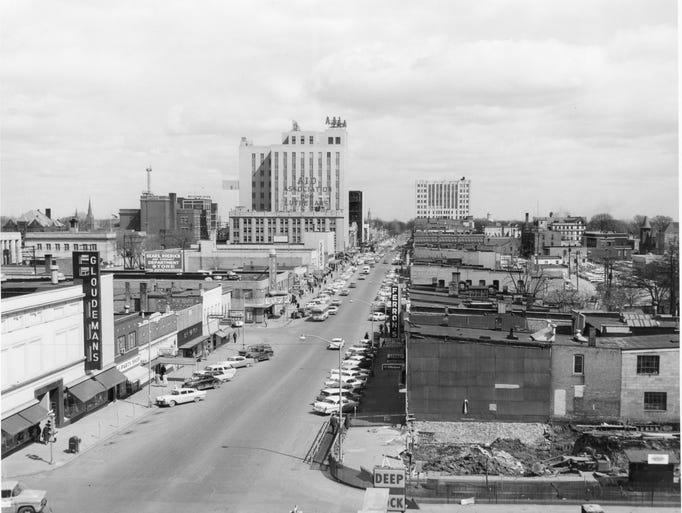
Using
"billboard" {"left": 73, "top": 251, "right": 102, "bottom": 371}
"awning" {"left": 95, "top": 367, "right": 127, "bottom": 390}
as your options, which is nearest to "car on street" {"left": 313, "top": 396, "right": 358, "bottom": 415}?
"awning" {"left": 95, "top": 367, "right": 127, "bottom": 390}

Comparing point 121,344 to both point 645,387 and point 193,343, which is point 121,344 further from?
point 645,387

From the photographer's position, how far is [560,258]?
481 feet

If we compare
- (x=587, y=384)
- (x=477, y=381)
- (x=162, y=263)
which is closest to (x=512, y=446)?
(x=477, y=381)

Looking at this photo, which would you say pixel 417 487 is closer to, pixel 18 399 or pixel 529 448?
pixel 529 448

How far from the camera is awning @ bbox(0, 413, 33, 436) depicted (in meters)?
37.0

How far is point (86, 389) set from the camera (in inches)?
1777

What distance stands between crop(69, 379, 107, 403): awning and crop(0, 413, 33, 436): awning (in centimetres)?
551

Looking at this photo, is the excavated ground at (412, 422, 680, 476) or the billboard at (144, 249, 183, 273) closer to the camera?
the excavated ground at (412, 422, 680, 476)

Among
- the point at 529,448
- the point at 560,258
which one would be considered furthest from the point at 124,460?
the point at 560,258

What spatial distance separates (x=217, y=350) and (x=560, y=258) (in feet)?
303

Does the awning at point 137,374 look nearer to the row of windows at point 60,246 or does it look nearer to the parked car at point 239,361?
the parked car at point 239,361

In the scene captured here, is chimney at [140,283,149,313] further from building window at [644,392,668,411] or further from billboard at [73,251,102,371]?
building window at [644,392,668,411]

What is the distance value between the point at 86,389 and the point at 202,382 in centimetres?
1049

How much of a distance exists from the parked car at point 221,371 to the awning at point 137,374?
4653mm
